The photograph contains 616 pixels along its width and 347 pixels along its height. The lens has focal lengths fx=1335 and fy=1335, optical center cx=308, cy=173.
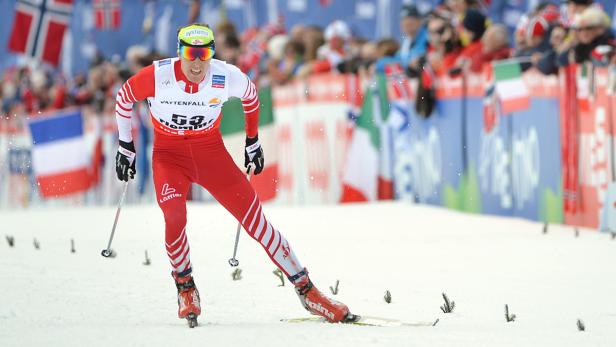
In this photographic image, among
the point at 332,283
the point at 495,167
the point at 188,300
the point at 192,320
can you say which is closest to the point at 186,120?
the point at 188,300

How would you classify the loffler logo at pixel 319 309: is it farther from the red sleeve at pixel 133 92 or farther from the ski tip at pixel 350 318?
the red sleeve at pixel 133 92

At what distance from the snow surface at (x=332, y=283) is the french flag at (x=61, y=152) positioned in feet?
16.3

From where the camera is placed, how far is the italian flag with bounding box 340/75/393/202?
16.6 m

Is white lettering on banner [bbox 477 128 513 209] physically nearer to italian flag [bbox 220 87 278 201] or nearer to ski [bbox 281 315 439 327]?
italian flag [bbox 220 87 278 201]

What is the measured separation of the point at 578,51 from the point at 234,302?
5055 millimetres

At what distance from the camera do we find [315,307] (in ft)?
26.0

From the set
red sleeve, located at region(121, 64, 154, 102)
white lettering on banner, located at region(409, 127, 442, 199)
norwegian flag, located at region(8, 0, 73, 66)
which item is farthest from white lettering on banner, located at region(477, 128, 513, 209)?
norwegian flag, located at region(8, 0, 73, 66)

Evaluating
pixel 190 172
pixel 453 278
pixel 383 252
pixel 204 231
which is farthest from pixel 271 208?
pixel 190 172

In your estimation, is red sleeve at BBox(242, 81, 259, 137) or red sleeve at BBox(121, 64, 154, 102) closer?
red sleeve at BBox(121, 64, 154, 102)

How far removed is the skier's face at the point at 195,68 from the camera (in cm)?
784

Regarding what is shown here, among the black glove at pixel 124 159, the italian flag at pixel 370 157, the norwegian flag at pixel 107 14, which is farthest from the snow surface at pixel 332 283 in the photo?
the norwegian flag at pixel 107 14

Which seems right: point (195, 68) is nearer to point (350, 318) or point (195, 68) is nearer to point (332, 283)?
point (350, 318)

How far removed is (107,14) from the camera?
22.0 m

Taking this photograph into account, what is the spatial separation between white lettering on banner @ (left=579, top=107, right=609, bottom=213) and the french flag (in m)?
9.19
